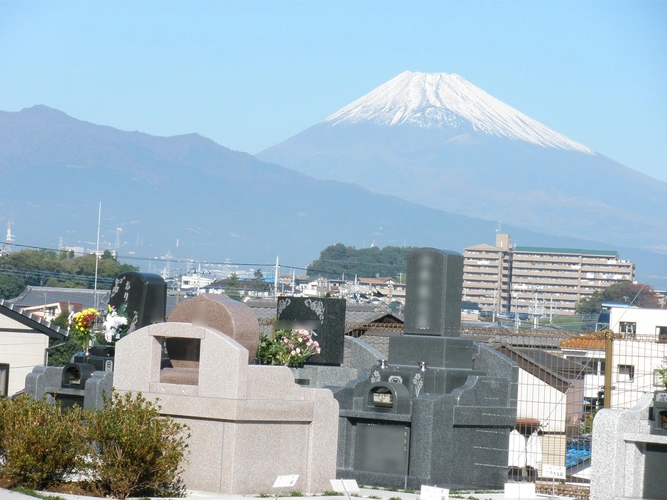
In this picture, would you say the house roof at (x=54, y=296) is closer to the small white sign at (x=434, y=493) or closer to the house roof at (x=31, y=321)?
the house roof at (x=31, y=321)

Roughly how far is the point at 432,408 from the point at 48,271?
106467mm

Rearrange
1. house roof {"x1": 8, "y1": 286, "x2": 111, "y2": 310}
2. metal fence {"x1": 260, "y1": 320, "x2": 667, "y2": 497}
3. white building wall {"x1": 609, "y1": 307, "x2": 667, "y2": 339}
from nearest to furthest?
metal fence {"x1": 260, "y1": 320, "x2": 667, "y2": 497}, white building wall {"x1": 609, "y1": 307, "x2": 667, "y2": 339}, house roof {"x1": 8, "y1": 286, "x2": 111, "y2": 310}

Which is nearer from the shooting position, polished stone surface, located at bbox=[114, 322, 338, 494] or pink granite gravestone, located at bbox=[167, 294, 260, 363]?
polished stone surface, located at bbox=[114, 322, 338, 494]

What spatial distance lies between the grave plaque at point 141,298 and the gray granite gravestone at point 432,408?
412cm

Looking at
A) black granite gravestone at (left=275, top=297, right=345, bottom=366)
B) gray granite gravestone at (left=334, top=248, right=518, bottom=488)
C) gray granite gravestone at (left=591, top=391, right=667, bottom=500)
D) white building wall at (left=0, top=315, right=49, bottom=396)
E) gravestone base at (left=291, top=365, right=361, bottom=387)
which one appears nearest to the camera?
gray granite gravestone at (left=591, top=391, right=667, bottom=500)

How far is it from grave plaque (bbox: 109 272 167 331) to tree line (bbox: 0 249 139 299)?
297 ft

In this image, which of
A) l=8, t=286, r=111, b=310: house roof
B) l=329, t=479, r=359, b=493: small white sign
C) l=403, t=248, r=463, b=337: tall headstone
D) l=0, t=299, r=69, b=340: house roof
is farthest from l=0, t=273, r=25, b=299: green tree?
l=329, t=479, r=359, b=493: small white sign

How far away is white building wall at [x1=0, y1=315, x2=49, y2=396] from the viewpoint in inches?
1205

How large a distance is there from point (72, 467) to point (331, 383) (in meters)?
7.14

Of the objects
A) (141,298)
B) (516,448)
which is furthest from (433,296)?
(141,298)

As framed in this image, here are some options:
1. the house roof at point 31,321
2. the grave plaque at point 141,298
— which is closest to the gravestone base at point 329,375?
the grave plaque at point 141,298

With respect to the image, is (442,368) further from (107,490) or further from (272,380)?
(107,490)

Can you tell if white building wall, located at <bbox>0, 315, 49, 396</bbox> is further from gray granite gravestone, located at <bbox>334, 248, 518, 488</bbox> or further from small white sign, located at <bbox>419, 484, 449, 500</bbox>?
small white sign, located at <bbox>419, 484, 449, 500</bbox>

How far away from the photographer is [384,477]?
1535 cm
